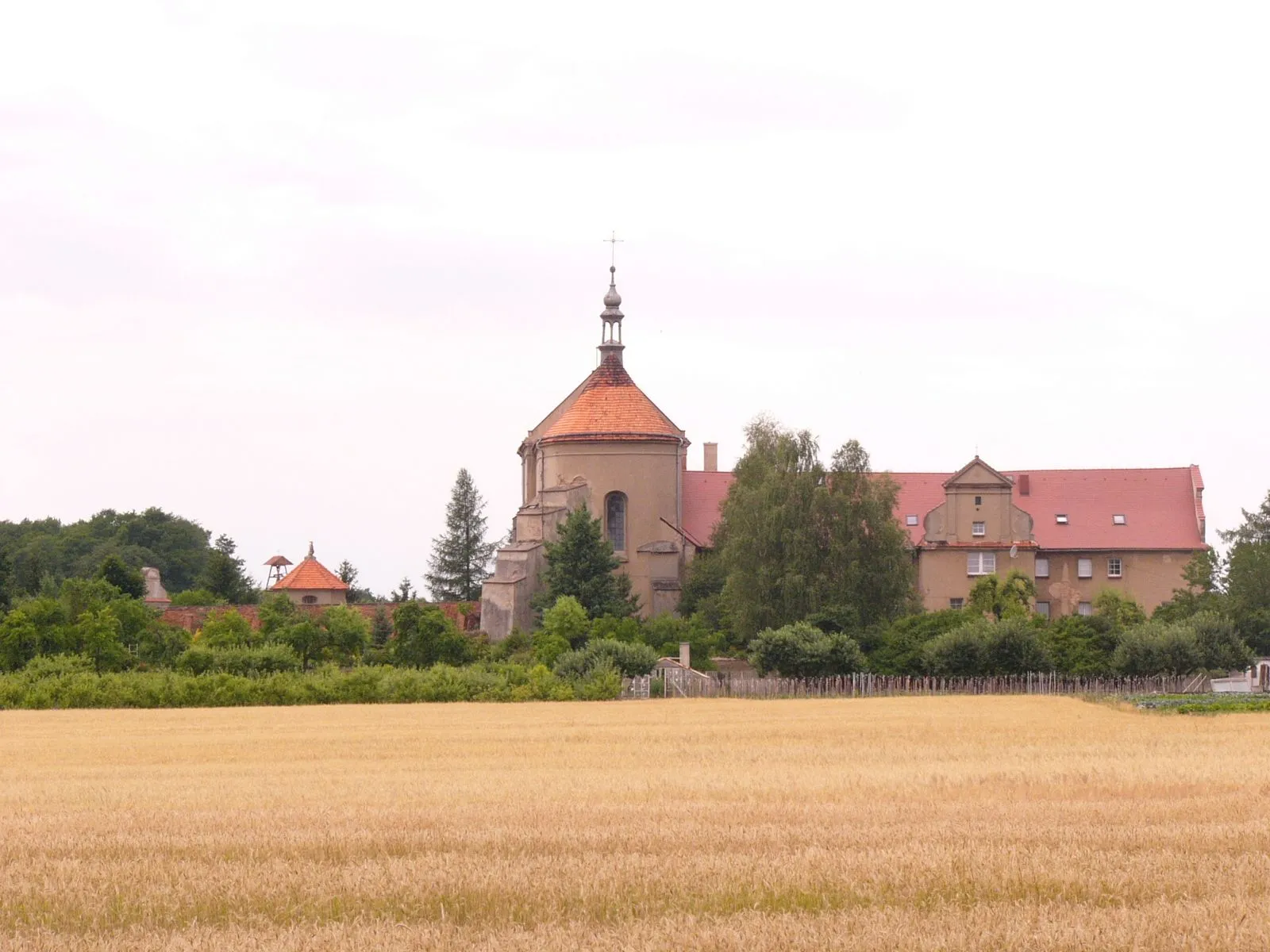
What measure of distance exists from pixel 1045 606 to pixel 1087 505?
6169 millimetres

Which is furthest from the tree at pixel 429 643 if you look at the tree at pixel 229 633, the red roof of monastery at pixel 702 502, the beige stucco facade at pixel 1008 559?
the beige stucco facade at pixel 1008 559

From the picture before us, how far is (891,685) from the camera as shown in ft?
241

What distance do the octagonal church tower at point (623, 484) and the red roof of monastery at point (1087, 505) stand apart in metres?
2.76

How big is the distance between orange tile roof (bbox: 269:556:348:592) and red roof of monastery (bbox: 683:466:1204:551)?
24.1m

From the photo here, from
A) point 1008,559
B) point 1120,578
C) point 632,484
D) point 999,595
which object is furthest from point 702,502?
point 1120,578

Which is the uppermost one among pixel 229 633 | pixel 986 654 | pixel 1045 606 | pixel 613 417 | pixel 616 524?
pixel 613 417

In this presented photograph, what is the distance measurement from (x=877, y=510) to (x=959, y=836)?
63552 mm

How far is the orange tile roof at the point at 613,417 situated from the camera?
95.8 meters

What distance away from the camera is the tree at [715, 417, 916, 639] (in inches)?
3265

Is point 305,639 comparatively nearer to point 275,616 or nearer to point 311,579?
point 275,616

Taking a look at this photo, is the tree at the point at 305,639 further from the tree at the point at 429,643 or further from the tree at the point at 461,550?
the tree at the point at 461,550

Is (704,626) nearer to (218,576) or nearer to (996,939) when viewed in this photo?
(218,576)

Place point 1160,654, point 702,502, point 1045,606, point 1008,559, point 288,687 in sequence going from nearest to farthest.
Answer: point 288,687 → point 1160,654 → point 1008,559 → point 1045,606 → point 702,502

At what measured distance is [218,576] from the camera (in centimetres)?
11812
